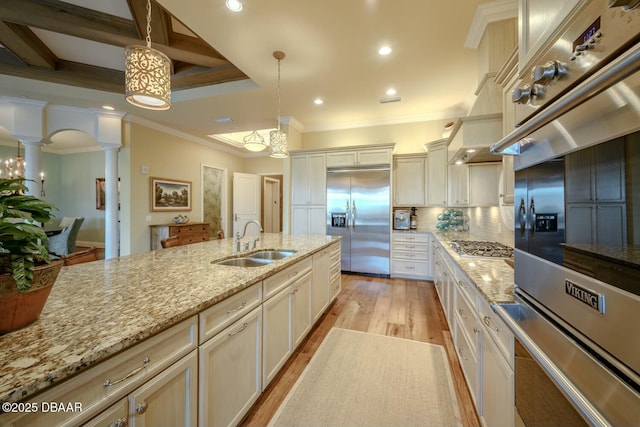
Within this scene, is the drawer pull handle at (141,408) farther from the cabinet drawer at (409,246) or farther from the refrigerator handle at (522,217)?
the cabinet drawer at (409,246)

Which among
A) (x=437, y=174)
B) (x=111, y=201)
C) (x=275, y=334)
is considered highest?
(x=437, y=174)

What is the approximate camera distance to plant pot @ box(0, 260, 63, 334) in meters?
0.73

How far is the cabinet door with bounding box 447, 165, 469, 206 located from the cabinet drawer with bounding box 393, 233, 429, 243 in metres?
0.73

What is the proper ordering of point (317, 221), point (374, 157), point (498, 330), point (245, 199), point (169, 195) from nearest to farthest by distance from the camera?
point (498, 330), point (374, 157), point (317, 221), point (169, 195), point (245, 199)

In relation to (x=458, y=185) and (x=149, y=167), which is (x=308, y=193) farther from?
(x=149, y=167)

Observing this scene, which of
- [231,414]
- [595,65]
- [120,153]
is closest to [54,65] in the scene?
[120,153]

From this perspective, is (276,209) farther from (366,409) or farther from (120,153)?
(366,409)

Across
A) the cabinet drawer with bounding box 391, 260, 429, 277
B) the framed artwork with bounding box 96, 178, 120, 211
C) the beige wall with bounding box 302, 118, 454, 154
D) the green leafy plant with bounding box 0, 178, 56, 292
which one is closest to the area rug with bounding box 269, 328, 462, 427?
the green leafy plant with bounding box 0, 178, 56, 292

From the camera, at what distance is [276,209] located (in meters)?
8.69

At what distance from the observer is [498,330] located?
3.55 feet

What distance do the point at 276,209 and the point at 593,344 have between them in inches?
333

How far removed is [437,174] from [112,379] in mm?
4634

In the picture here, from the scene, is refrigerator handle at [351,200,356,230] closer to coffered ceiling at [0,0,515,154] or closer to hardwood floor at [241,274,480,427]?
hardwood floor at [241,274,480,427]

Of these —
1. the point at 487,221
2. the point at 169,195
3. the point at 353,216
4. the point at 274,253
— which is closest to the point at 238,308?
the point at 274,253
